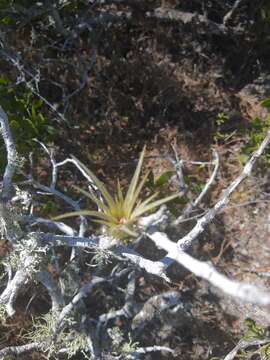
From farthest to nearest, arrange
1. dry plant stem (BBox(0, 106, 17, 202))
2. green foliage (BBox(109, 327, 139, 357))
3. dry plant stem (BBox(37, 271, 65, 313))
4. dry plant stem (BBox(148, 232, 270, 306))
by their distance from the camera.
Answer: green foliage (BBox(109, 327, 139, 357)) → dry plant stem (BBox(37, 271, 65, 313)) → dry plant stem (BBox(0, 106, 17, 202)) → dry plant stem (BBox(148, 232, 270, 306))

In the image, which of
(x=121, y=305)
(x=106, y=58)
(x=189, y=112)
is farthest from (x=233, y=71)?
(x=121, y=305)

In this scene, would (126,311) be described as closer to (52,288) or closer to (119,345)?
(119,345)

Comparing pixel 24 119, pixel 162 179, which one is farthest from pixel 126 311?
pixel 24 119

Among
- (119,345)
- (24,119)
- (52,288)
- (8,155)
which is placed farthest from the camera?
(24,119)

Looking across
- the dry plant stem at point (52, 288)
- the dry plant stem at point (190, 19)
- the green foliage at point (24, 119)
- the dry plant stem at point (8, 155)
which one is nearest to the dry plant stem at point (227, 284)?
the dry plant stem at point (8, 155)

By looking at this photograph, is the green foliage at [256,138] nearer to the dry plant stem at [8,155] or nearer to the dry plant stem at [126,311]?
the dry plant stem at [126,311]

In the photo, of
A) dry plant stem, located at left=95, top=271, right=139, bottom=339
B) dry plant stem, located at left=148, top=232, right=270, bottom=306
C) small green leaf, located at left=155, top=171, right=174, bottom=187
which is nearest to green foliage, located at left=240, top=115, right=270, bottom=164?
small green leaf, located at left=155, top=171, right=174, bottom=187

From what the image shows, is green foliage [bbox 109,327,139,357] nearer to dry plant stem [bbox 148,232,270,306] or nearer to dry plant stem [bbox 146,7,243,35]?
dry plant stem [bbox 148,232,270,306]

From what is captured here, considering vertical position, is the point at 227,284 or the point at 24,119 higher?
the point at 227,284
